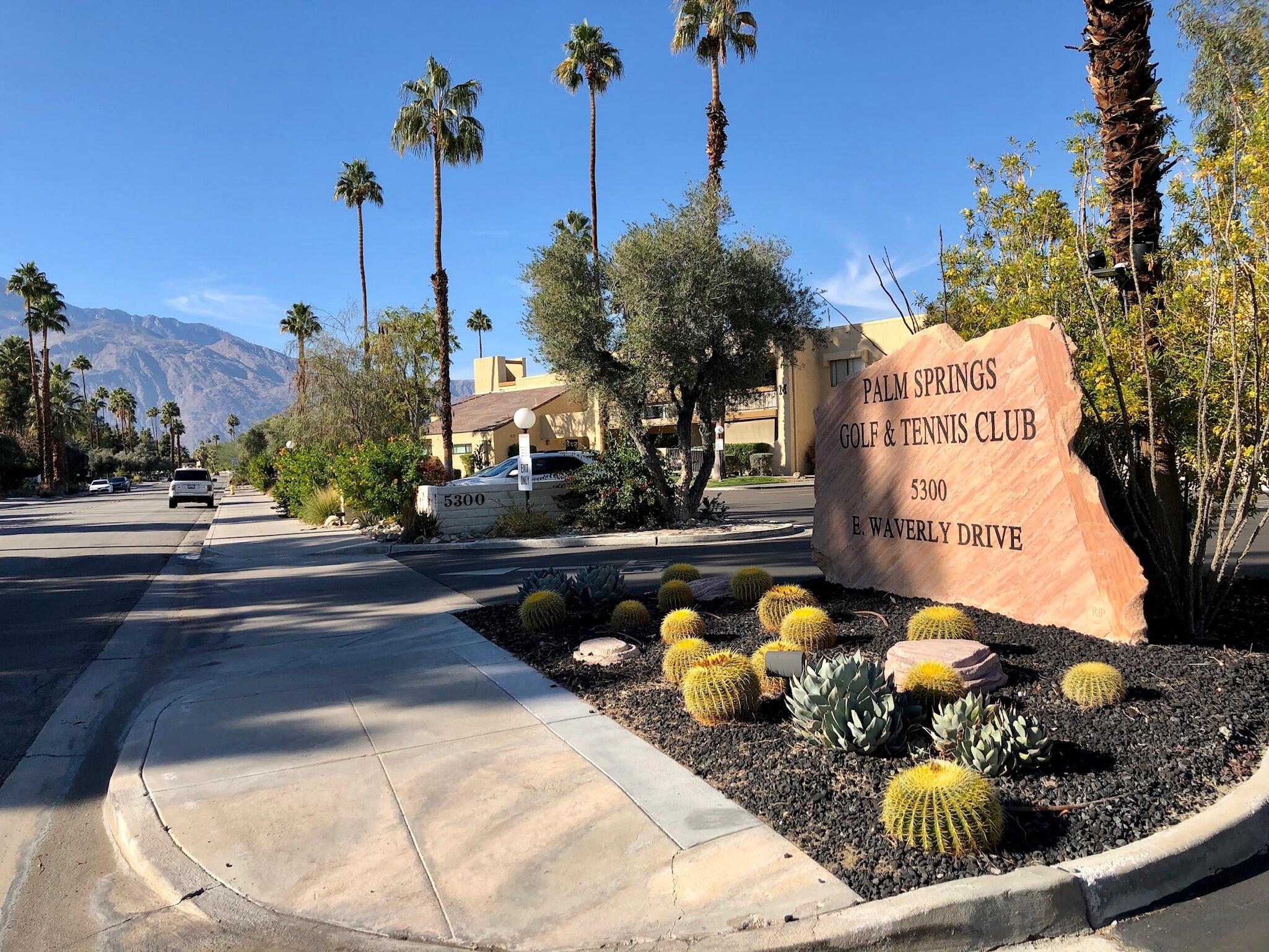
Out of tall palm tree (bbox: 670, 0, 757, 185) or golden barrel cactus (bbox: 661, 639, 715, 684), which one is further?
tall palm tree (bbox: 670, 0, 757, 185)

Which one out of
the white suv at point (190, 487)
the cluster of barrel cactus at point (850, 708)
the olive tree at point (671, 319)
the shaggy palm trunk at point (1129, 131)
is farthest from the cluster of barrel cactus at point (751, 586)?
the white suv at point (190, 487)

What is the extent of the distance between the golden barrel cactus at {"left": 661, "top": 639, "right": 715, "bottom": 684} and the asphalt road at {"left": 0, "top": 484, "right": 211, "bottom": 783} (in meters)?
4.06

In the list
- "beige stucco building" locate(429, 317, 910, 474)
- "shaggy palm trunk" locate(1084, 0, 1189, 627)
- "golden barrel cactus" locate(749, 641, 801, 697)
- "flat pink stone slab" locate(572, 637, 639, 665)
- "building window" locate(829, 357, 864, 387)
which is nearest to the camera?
"golden barrel cactus" locate(749, 641, 801, 697)

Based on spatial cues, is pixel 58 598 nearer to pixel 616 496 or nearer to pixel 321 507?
pixel 616 496

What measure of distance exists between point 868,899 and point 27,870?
12.1 ft

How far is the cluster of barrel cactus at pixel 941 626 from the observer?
5.79 m

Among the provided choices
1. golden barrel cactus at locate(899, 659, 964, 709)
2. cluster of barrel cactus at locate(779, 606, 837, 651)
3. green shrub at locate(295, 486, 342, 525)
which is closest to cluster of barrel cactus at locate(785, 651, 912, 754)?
golden barrel cactus at locate(899, 659, 964, 709)

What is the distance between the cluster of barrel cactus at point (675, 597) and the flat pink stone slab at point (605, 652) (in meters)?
1.12

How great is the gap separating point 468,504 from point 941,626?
13366 mm

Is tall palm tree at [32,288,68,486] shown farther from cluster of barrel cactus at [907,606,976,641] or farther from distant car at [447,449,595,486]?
cluster of barrel cactus at [907,606,976,641]

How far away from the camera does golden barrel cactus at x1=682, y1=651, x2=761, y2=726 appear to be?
5.06 m

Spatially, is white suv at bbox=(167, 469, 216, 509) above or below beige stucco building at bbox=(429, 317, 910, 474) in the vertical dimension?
below

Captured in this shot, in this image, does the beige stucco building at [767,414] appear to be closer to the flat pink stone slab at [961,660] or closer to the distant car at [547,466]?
the distant car at [547,466]

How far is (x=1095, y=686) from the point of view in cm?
480
